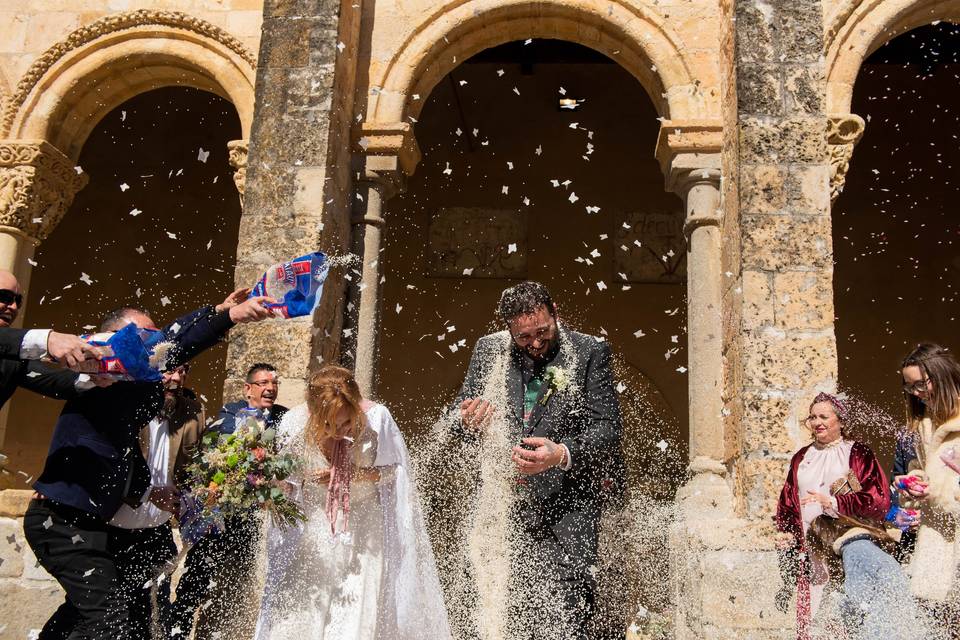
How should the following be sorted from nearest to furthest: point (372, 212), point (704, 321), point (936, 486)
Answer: point (936, 486)
point (704, 321)
point (372, 212)

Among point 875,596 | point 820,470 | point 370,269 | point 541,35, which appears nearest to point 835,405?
point 820,470

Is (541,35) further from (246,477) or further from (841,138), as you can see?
(246,477)

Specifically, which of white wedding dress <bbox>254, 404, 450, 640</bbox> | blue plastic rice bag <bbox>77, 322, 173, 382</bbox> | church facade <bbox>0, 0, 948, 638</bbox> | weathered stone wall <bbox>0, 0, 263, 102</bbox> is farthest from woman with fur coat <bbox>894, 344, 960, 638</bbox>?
weathered stone wall <bbox>0, 0, 263, 102</bbox>

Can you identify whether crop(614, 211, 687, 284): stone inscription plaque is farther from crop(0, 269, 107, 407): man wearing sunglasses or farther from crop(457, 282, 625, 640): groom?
crop(0, 269, 107, 407): man wearing sunglasses

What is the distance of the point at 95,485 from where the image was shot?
11.6ft

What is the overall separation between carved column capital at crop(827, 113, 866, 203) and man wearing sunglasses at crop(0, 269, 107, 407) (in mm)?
5287

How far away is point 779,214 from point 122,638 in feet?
14.5

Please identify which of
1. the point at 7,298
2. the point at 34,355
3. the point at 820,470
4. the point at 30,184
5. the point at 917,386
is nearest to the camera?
the point at 34,355

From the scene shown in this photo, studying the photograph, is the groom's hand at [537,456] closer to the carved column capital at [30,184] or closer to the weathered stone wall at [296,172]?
the weathered stone wall at [296,172]

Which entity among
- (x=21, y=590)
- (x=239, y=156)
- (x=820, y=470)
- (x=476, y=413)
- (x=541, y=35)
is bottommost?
(x=21, y=590)

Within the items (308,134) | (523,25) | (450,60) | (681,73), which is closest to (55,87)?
(308,134)

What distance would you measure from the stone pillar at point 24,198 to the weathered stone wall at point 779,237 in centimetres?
574

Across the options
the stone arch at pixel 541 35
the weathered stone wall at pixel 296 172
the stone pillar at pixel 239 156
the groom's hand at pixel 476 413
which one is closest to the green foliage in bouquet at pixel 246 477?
the groom's hand at pixel 476 413

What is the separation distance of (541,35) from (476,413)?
15.7 ft
